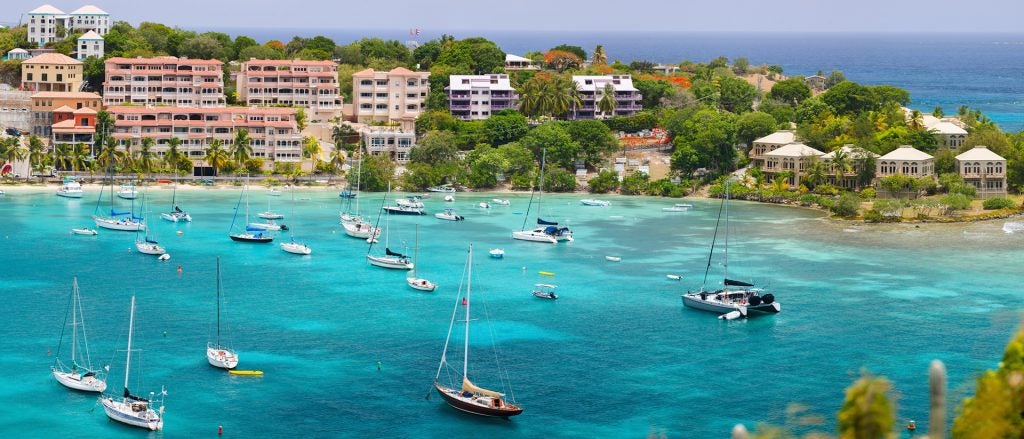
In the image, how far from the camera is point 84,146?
369 feet

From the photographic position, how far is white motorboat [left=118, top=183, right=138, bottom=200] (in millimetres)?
99312

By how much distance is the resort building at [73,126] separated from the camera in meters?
113

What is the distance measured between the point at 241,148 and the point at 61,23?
1860 inches

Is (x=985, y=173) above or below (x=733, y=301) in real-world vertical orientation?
above

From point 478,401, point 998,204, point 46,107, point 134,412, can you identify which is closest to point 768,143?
point 998,204

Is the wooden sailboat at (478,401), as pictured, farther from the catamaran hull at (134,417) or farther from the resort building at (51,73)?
the resort building at (51,73)

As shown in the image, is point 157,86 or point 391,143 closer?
point 391,143

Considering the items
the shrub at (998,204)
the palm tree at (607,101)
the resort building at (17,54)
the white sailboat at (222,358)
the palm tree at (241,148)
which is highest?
the resort building at (17,54)

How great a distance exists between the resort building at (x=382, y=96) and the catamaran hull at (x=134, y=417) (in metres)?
80.0

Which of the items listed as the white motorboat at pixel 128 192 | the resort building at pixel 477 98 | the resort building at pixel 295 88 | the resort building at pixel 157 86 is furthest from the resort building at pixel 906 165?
the resort building at pixel 157 86

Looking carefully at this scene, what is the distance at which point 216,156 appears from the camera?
11088 cm

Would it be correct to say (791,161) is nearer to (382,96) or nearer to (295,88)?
(382,96)

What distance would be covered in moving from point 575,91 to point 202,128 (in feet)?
110

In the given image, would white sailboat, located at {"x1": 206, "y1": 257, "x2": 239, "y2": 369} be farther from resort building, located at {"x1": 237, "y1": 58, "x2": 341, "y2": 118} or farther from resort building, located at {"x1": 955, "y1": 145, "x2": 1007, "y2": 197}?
resort building, located at {"x1": 237, "y1": 58, "x2": 341, "y2": 118}
